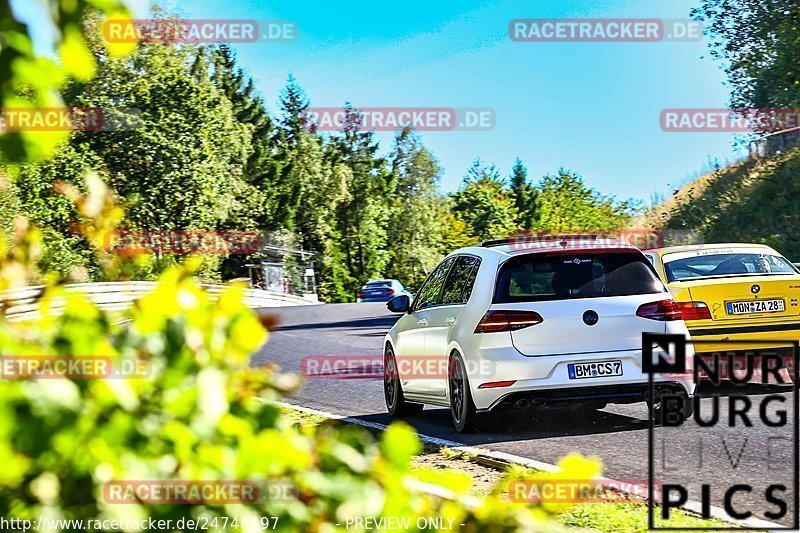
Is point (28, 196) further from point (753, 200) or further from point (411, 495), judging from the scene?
point (411, 495)

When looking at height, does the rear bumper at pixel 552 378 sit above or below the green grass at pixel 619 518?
above

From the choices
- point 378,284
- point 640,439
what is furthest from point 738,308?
point 378,284

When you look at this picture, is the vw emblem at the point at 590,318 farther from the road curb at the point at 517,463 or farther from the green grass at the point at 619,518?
the green grass at the point at 619,518

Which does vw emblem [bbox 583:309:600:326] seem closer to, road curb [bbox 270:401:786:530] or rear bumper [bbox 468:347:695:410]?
rear bumper [bbox 468:347:695:410]

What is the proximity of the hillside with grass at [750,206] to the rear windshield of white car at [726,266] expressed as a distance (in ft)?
72.0

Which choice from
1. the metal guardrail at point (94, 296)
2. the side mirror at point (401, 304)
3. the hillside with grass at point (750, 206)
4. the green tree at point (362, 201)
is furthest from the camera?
the green tree at point (362, 201)

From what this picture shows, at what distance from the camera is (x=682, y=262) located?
562 inches

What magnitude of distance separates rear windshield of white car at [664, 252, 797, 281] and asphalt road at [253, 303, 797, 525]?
1.63m

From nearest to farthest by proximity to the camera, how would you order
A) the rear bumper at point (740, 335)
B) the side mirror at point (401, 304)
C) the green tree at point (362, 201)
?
the side mirror at point (401, 304)
the rear bumper at point (740, 335)
the green tree at point (362, 201)

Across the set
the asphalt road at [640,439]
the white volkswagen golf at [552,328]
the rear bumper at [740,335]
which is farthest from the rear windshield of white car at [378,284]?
the white volkswagen golf at [552,328]

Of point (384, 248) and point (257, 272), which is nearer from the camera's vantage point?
point (257, 272)

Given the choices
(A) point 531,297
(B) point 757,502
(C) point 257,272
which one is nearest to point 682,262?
(A) point 531,297

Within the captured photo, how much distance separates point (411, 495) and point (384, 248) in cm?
10681

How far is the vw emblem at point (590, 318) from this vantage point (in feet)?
32.8
